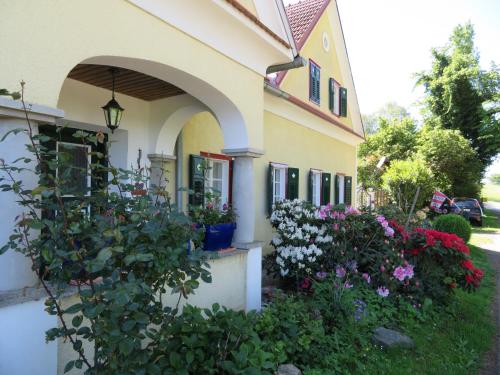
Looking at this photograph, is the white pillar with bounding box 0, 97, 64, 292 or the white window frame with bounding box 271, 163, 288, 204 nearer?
the white pillar with bounding box 0, 97, 64, 292

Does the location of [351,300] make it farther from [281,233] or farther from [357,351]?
[281,233]

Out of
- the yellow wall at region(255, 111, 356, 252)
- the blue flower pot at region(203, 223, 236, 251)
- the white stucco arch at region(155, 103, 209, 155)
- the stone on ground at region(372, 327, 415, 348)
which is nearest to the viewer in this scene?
the stone on ground at region(372, 327, 415, 348)

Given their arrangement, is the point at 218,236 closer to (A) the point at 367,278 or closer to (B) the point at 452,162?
(A) the point at 367,278

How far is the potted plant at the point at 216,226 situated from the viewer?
4.21 m

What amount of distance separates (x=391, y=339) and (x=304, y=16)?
31.9 ft

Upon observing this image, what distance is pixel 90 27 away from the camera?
2.79m

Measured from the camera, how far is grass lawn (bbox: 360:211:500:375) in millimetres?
3723

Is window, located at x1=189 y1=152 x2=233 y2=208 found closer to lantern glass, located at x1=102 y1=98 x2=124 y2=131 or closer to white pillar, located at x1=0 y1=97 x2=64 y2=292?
lantern glass, located at x1=102 y1=98 x2=124 y2=131

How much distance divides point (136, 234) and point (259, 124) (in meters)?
3.39

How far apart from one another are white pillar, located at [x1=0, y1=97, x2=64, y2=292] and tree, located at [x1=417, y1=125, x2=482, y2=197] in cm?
2257

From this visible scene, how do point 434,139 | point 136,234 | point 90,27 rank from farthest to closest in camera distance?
point 434,139
point 90,27
point 136,234

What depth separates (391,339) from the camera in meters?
4.05

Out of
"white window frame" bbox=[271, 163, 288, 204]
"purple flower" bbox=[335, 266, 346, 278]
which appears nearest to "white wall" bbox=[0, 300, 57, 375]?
"purple flower" bbox=[335, 266, 346, 278]

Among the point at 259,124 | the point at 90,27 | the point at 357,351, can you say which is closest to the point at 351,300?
the point at 357,351
